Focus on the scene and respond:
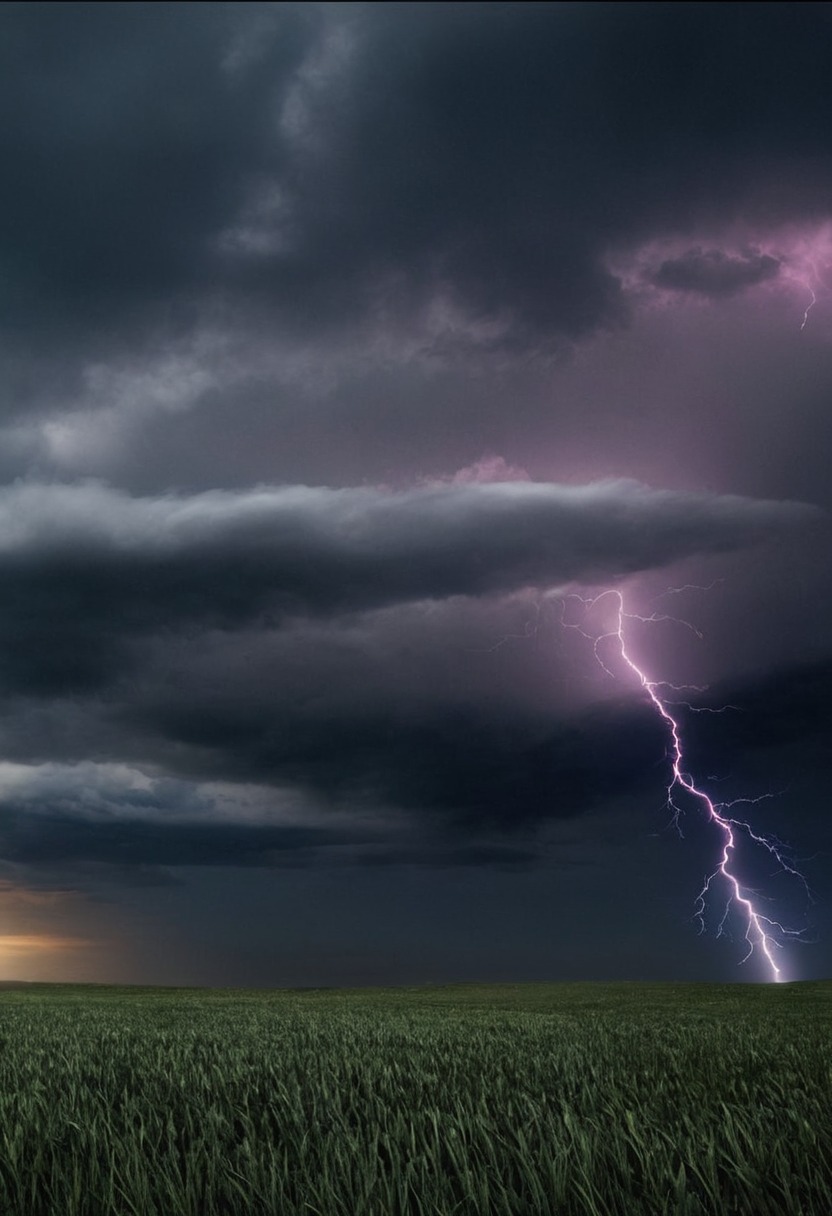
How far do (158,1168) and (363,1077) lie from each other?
332 cm

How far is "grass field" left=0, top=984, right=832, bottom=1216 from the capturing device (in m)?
3.71

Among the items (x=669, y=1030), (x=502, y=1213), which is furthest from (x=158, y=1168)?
(x=669, y=1030)

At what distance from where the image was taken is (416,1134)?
195 inches

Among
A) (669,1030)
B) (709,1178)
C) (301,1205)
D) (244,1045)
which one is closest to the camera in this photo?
(301,1205)

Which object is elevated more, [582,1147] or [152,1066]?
[582,1147]

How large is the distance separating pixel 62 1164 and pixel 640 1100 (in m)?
3.80

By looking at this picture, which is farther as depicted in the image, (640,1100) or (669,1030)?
(669,1030)

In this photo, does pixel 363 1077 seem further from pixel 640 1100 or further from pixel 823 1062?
pixel 823 1062

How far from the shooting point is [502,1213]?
3.63m

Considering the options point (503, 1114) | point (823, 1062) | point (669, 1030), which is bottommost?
point (669, 1030)

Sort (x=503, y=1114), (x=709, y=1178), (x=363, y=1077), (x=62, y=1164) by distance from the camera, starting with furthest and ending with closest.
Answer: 1. (x=363, y=1077)
2. (x=503, y=1114)
3. (x=62, y=1164)
4. (x=709, y=1178)

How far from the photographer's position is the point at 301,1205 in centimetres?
350

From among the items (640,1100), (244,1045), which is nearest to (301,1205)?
(640,1100)

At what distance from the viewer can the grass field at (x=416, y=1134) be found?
3.71 meters
